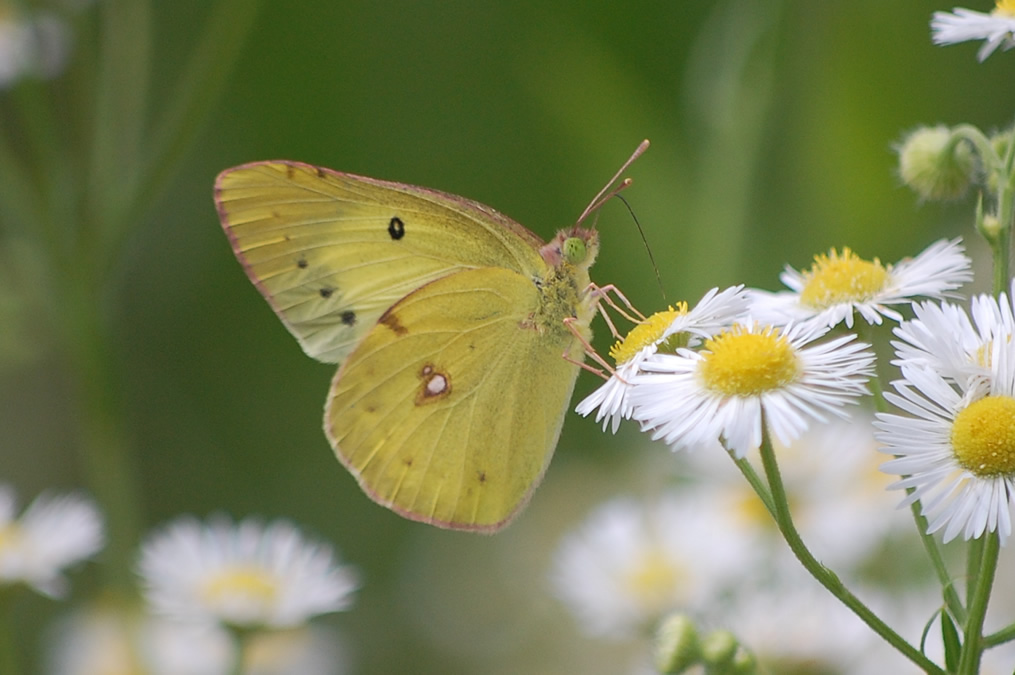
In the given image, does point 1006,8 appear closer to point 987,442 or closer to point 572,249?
point 987,442

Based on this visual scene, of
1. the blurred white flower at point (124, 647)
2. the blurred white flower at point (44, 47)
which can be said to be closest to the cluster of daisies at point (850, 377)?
the blurred white flower at point (124, 647)

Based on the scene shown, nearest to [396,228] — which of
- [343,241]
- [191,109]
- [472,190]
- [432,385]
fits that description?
[343,241]

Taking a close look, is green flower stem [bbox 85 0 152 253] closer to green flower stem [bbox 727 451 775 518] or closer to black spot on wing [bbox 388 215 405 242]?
black spot on wing [bbox 388 215 405 242]

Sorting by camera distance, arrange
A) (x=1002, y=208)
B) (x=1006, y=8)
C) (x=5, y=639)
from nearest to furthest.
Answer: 1. (x=1002, y=208)
2. (x=1006, y=8)
3. (x=5, y=639)

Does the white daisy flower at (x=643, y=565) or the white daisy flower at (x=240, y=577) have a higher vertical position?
the white daisy flower at (x=643, y=565)

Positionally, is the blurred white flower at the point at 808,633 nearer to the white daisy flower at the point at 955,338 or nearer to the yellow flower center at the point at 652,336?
the yellow flower center at the point at 652,336

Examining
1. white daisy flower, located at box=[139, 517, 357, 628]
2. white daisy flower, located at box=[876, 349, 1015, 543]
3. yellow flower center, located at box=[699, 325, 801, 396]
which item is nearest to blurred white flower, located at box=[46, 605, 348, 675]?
white daisy flower, located at box=[139, 517, 357, 628]
